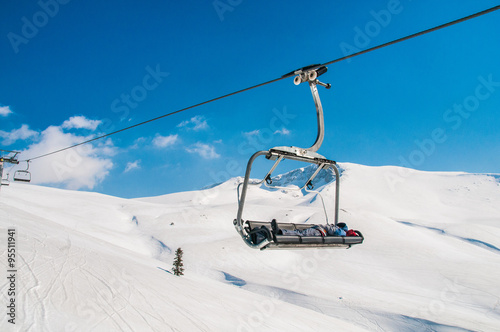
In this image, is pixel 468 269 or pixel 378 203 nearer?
pixel 468 269

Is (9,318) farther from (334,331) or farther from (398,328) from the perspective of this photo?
(398,328)

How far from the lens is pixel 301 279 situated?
88.9ft

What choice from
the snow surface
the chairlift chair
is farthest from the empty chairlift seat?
the snow surface

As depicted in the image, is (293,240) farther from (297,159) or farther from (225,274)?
(225,274)

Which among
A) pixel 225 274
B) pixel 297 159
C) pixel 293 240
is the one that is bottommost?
pixel 225 274

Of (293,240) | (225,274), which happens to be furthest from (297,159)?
(225,274)

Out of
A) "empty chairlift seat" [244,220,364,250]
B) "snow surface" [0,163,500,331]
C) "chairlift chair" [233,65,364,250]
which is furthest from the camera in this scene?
"snow surface" [0,163,500,331]

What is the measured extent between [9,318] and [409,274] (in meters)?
31.7

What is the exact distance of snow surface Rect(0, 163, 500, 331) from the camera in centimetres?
950

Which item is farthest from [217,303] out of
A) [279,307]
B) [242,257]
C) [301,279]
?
[242,257]

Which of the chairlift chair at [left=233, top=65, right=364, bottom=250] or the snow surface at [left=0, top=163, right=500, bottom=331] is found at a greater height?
the chairlift chair at [left=233, top=65, right=364, bottom=250]

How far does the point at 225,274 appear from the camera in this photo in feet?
92.8

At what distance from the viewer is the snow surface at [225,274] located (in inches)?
374

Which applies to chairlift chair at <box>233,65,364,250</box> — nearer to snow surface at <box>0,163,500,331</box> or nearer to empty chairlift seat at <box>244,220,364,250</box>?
empty chairlift seat at <box>244,220,364,250</box>
